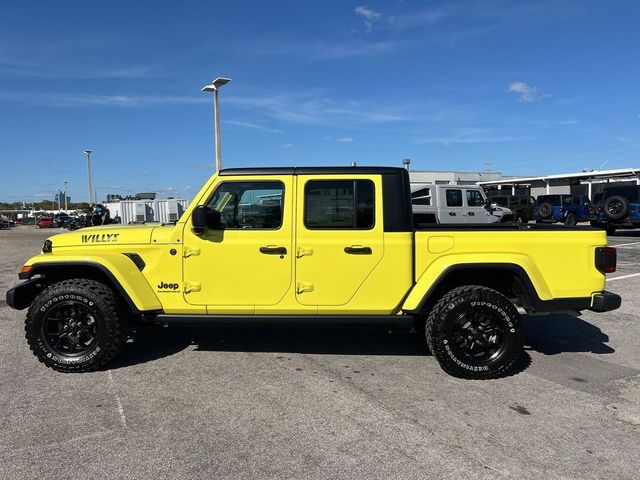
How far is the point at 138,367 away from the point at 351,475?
8.76 ft

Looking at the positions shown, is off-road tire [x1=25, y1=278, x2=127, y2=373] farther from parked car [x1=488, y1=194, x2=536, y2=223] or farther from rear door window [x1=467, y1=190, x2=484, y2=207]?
parked car [x1=488, y1=194, x2=536, y2=223]

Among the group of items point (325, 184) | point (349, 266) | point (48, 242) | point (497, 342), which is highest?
point (325, 184)

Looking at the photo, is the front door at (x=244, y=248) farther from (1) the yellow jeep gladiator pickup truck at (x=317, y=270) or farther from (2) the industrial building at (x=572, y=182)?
(2) the industrial building at (x=572, y=182)

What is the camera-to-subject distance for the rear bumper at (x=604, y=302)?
4324 millimetres

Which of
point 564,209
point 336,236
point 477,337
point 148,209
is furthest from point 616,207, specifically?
point 148,209

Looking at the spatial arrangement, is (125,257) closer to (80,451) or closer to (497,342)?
(80,451)

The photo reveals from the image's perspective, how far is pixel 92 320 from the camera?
179 inches

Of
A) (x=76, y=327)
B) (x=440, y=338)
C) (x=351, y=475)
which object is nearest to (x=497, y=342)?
(x=440, y=338)

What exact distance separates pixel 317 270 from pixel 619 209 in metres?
19.2

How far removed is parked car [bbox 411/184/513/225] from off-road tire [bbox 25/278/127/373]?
13405mm

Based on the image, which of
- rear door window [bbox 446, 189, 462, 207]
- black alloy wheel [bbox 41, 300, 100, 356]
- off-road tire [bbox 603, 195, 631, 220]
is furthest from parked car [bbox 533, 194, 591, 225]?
black alloy wheel [bbox 41, 300, 100, 356]

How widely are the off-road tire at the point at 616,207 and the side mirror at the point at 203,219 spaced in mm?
19406

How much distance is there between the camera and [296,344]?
5422mm

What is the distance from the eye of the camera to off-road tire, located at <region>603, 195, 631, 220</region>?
18.9 meters
